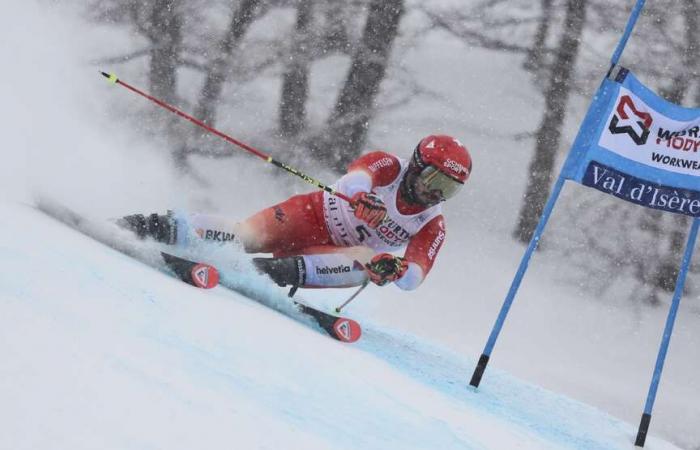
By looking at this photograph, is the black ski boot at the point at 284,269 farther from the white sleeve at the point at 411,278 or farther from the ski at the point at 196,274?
the ski at the point at 196,274

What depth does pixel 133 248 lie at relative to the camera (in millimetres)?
5098

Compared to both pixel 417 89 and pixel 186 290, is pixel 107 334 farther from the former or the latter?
pixel 417 89

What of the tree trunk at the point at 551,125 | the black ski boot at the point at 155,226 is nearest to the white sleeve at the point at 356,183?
the black ski boot at the point at 155,226

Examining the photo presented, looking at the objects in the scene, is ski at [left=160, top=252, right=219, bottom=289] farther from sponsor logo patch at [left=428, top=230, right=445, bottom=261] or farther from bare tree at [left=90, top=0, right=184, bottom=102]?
bare tree at [left=90, top=0, right=184, bottom=102]

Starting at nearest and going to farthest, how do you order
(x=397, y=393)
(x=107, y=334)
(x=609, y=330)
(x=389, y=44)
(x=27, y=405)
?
(x=27, y=405), (x=107, y=334), (x=397, y=393), (x=609, y=330), (x=389, y=44)

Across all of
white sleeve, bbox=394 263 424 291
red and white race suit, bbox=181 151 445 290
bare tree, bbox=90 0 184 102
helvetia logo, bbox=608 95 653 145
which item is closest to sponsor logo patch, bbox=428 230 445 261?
red and white race suit, bbox=181 151 445 290

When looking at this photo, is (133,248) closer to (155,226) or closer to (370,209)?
(155,226)

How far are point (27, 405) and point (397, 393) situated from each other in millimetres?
2127

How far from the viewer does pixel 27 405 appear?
2059 millimetres

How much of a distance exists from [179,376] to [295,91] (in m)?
12.5

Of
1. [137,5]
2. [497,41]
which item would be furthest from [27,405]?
[137,5]

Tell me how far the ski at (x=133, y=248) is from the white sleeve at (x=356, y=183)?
1049 mm

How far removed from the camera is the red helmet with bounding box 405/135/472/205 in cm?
561

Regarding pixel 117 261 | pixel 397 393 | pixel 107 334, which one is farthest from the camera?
pixel 117 261
